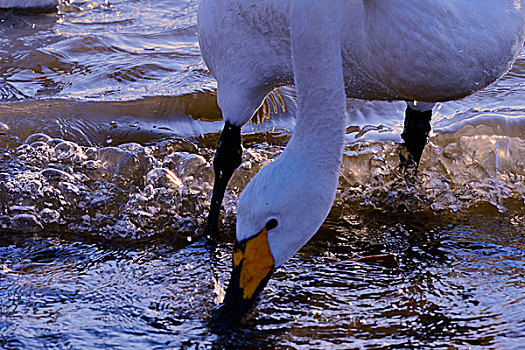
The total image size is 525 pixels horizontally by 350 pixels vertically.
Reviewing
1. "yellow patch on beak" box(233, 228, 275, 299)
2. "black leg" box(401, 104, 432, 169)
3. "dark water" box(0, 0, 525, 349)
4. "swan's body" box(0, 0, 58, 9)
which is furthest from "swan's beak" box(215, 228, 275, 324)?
"swan's body" box(0, 0, 58, 9)

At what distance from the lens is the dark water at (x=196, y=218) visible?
3.51 metres

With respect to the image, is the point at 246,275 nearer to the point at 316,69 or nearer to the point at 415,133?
the point at 316,69

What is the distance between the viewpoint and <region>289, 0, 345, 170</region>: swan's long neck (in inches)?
130

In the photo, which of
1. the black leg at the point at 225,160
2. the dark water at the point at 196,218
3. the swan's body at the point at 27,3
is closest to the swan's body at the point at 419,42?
the black leg at the point at 225,160

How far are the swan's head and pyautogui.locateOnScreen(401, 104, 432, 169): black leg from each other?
220 cm

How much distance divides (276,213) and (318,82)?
0.57 m

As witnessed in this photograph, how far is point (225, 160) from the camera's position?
5.14 metres

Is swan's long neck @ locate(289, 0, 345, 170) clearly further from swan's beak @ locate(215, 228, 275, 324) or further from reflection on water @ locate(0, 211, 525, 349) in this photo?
reflection on water @ locate(0, 211, 525, 349)

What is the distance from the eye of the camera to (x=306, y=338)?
134 inches

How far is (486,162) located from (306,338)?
269 cm

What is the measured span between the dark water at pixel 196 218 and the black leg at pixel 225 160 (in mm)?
154

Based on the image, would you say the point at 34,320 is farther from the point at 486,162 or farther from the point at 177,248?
the point at 486,162

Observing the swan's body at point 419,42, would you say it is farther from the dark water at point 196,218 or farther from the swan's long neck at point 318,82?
the dark water at point 196,218

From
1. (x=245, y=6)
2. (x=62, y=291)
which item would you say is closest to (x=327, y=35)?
(x=245, y=6)
